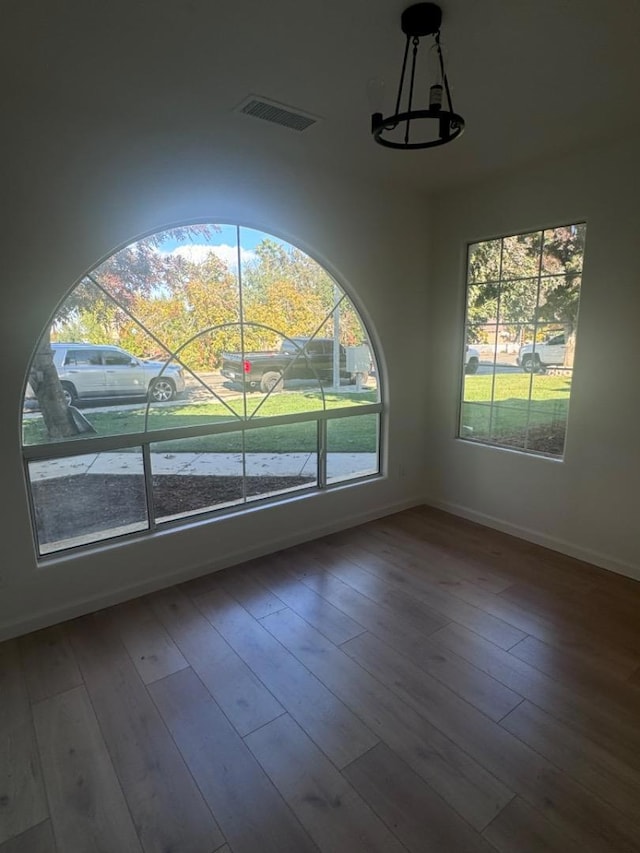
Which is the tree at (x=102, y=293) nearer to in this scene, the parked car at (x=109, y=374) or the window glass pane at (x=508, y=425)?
the parked car at (x=109, y=374)

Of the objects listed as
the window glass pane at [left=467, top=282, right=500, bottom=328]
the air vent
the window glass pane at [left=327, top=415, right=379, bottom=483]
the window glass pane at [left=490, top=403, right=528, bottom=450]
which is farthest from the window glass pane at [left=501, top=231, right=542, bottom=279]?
the air vent

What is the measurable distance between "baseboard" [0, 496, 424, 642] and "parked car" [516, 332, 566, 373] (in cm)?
158

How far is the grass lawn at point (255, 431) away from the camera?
272 centimetres

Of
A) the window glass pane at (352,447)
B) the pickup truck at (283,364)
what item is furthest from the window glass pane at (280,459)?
the pickup truck at (283,364)

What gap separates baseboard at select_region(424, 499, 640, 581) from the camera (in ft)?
9.96

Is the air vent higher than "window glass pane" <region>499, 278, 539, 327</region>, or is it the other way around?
the air vent

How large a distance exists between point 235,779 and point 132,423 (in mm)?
1896

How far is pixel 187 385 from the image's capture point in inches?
117

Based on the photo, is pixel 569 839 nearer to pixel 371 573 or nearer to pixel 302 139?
pixel 371 573

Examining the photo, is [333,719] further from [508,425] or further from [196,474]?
[508,425]

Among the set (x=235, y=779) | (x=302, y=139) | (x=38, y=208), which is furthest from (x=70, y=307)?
(x=235, y=779)

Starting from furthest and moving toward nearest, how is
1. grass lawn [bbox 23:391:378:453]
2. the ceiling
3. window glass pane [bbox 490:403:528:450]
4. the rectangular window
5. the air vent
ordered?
window glass pane [bbox 490:403:528:450] → the rectangular window → grass lawn [bbox 23:391:378:453] → the air vent → the ceiling

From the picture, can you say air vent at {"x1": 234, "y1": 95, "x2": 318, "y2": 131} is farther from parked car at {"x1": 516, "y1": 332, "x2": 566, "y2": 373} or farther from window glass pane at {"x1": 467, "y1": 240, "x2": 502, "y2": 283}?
parked car at {"x1": 516, "y1": 332, "x2": 566, "y2": 373}

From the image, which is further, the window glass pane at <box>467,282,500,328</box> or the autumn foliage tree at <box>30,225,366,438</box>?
the window glass pane at <box>467,282,500,328</box>
